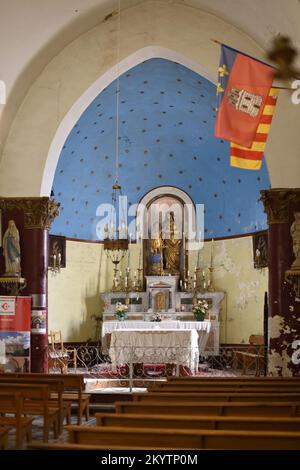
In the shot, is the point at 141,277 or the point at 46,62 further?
the point at 141,277

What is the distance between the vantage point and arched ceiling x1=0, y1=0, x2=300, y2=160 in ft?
49.4

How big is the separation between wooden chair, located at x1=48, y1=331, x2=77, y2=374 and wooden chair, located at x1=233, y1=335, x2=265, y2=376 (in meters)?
4.89

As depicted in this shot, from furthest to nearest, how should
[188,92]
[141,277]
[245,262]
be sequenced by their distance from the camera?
[141,277]
[245,262]
[188,92]

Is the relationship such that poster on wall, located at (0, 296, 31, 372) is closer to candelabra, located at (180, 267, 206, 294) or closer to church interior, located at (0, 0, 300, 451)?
church interior, located at (0, 0, 300, 451)

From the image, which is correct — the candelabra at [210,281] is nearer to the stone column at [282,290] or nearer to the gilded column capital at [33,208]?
the stone column at [282,290]

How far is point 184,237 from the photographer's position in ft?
75.9

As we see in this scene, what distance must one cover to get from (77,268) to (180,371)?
6360 mm

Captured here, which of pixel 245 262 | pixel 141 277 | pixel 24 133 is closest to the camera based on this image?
pixel 24 133

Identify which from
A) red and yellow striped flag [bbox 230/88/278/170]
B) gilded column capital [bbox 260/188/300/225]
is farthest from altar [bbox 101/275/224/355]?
red and yellow striped flag [bbox 230/88/278/170]

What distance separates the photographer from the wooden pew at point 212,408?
705 cm

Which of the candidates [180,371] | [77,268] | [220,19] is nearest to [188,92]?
[220,19]

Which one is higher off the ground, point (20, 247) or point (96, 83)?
point (96, 83)

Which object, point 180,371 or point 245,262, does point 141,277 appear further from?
point 180,371

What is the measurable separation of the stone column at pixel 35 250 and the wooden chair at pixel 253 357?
556 centimetres
